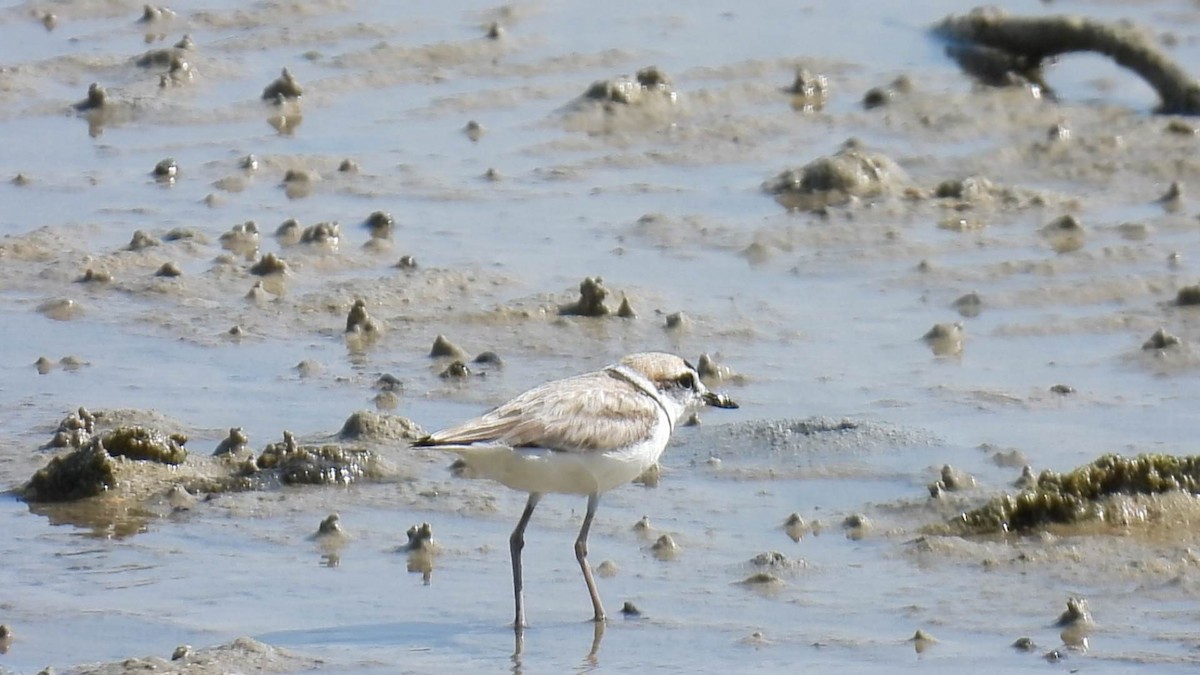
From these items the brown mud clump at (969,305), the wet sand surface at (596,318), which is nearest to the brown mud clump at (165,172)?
the wet sand surface at (596,318)

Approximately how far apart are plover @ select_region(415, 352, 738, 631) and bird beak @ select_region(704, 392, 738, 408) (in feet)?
1.03

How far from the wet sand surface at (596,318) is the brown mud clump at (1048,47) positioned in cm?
21

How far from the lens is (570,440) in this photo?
8.02m

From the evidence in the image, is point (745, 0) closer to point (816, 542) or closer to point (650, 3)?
point (650, 3)

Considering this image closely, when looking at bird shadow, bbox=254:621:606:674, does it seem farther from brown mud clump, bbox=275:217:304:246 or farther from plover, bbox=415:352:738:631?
brown mud clump, bbox=275:217:304:246

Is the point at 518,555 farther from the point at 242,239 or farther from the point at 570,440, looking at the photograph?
the point at 242,239

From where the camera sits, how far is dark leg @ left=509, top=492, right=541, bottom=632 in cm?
790

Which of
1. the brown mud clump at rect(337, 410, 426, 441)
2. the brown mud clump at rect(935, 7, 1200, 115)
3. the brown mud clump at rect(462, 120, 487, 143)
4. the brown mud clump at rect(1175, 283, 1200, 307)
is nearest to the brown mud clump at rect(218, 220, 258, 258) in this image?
the brown mud clump at rect(462, 120, 487, 143)

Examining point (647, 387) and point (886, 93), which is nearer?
point (647, 387)

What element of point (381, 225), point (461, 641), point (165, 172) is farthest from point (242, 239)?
point (461, 641)

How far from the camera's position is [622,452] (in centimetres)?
819

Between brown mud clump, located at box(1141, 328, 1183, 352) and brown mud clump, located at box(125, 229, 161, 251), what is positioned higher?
brown mud clump, located at box(1141, 328, 1183, 352)

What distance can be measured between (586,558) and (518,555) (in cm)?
38

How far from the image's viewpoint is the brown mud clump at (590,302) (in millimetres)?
11281
